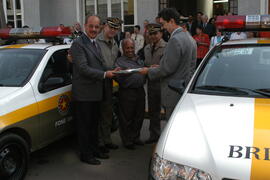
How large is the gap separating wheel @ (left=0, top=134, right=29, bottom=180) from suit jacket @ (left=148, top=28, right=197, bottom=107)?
5.70ft

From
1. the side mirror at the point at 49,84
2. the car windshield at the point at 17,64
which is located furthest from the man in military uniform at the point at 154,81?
the car windshield at the point at 17,64

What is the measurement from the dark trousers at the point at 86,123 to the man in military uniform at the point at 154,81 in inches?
40.6

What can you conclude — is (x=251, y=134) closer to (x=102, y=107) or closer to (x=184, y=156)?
(x=184, y=156)

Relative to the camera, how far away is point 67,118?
15.0ft

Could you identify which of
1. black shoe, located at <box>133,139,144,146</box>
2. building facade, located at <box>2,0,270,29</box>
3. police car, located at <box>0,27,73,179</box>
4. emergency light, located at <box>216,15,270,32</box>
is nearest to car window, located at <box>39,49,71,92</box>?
police car, located at <box>0,27,73,179</box>

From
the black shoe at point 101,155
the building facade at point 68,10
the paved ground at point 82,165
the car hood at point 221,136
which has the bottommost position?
the paved ground at point 82,165

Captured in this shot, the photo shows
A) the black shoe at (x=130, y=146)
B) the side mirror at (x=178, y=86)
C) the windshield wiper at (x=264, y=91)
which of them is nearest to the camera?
the windshield wiper at (x=264, y=91)

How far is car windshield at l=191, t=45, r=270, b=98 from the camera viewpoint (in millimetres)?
3174

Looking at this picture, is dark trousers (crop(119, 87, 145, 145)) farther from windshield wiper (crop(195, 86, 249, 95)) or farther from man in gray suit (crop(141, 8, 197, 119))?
windshield wiper (crop(195, 86, 249, 95))

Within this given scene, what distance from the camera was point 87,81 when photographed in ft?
13.9

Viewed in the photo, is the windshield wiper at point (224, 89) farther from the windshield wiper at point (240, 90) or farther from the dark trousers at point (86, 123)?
the dark trousers at point (86, 123)

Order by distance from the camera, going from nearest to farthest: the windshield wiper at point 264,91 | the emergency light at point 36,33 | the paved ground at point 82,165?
the windshield wiper at point 264,91 → the paved ground at point 82,165 → the emergency light at point 36,33

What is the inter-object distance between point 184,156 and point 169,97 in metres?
2.00

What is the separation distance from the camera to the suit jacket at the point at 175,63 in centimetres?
409
